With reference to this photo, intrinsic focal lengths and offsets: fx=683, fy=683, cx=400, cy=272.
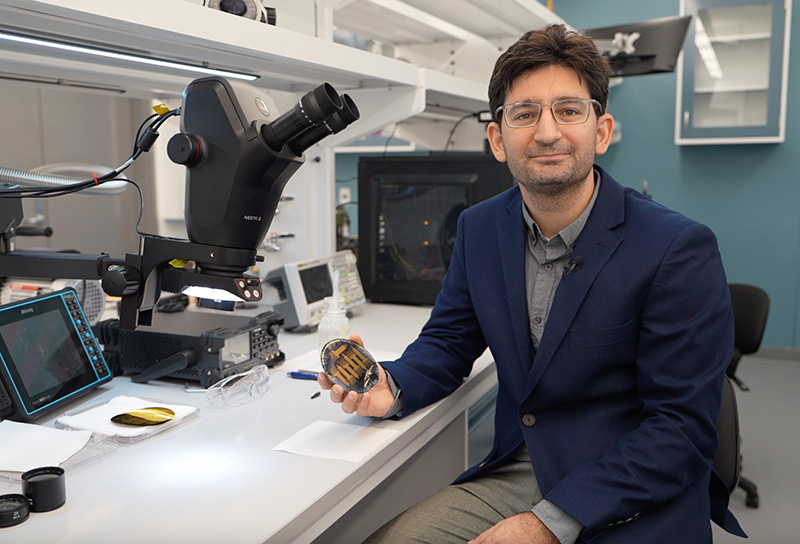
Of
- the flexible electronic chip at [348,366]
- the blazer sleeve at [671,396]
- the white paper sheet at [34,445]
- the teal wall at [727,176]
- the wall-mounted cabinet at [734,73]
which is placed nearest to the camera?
the white paper sheet at [34,445]

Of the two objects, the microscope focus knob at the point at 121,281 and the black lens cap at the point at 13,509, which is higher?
the microscope focus knob at the point at 121,281

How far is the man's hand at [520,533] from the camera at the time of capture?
1.12 meters

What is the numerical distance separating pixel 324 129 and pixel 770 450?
2812 millimetres

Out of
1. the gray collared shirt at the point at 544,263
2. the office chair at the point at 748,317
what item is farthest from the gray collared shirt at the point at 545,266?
the office chair at the point at 748,317

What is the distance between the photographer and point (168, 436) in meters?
1.21

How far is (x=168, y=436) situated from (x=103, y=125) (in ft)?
9.71

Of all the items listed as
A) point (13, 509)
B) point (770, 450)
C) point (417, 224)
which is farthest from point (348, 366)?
point (770, 450)

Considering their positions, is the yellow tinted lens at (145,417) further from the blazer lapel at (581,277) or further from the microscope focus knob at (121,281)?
the blazer lapel at (581,277)

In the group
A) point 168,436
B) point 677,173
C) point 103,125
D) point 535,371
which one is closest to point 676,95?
point 677,173

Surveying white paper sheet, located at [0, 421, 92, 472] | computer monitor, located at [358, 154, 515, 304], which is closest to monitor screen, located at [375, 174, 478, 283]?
computer monitor, located at [358, 154, 515, 304]

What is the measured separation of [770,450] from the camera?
2943 millimetres

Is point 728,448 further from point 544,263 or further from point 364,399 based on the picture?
point 364,399

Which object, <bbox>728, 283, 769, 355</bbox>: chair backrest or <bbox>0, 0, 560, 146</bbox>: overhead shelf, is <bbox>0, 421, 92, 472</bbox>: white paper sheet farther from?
<bbox>728, 283, 769, 355</bbox>: chair backrest

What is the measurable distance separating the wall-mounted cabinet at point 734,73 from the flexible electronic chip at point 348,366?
3.66 m
